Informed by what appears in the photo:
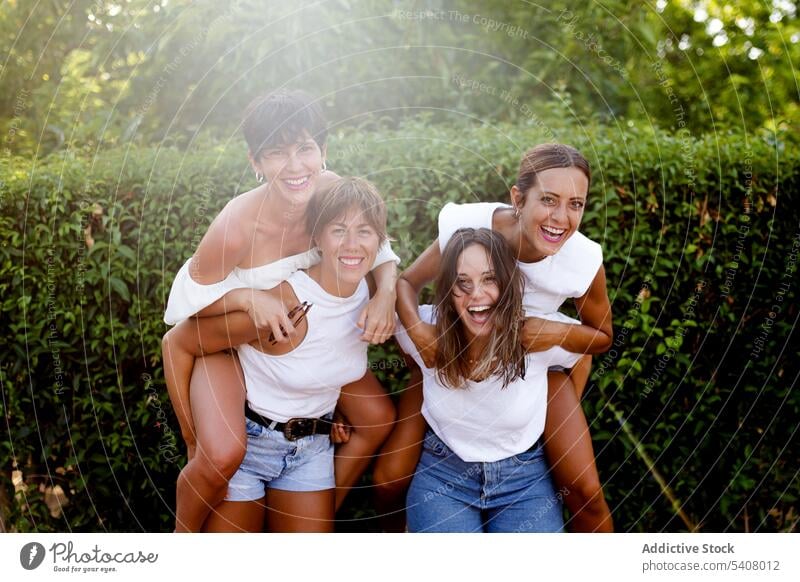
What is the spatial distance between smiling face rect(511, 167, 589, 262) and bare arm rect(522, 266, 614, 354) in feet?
0.62

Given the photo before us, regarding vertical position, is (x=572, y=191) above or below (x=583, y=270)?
above

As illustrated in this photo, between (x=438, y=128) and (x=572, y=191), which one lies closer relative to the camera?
(x=572, y=191)

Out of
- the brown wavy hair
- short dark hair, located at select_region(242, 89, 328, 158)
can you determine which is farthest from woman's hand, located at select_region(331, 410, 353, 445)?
short dark hair, located at select_region(242, 89, 328, 158)

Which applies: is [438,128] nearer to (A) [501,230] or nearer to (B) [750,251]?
(A) [501,230]

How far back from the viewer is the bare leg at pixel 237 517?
2.58 meters

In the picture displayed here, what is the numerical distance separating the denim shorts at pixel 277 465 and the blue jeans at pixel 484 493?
312 mm

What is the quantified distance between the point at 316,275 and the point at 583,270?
31.6 inches

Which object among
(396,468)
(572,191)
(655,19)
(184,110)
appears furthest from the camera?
(655,19)

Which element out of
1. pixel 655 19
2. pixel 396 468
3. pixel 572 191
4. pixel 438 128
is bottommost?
pixel 396 468

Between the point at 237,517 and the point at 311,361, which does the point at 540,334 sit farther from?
the point at 237,517

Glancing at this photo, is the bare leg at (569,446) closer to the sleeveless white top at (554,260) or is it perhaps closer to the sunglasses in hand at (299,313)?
the sleeveless white top at (554,260)

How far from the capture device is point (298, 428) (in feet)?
8.26

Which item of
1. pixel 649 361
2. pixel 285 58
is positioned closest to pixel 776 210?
pixel 649 361
